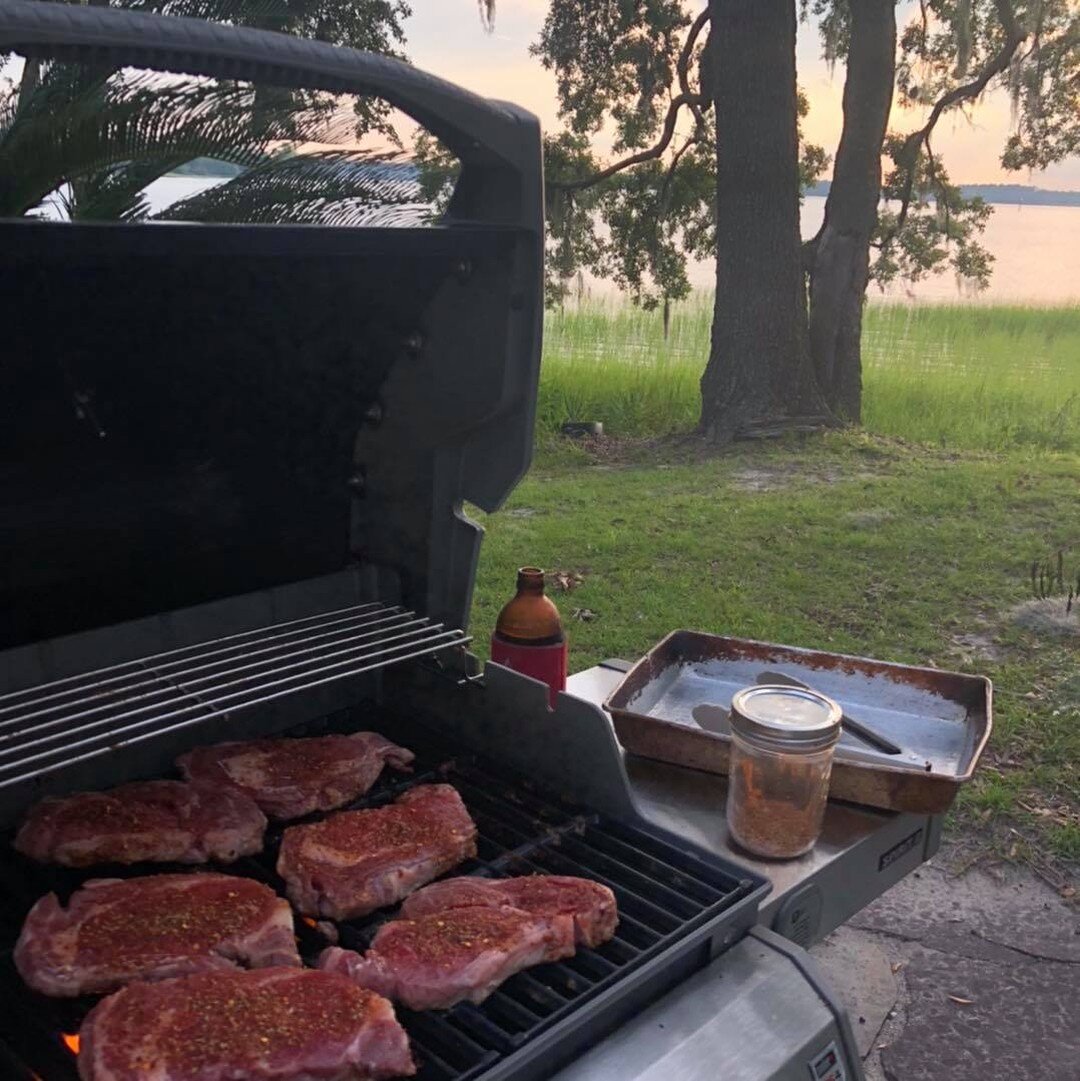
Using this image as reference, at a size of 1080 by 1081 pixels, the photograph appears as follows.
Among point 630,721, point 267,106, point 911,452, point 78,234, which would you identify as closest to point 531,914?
point 630,721

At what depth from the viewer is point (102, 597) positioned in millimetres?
2086

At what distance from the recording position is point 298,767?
2133mm

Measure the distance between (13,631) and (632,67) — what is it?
40.3ft

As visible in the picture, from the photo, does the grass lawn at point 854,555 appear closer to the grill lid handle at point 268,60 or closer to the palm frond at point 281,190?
the palm frond at point 281,190

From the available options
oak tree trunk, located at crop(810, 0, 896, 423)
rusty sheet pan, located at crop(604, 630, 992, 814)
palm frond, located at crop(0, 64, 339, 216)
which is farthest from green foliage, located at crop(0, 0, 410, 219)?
oak tree trunk, located at crop(810, 0, 896, 423)

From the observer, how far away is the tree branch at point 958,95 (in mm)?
11789

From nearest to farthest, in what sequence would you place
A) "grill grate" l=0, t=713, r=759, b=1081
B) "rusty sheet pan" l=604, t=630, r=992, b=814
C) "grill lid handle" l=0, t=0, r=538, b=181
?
"grill lid handle" l=0, t=0, r=538, b=181 → "grill grate" l=0, t=713, r=759, b=1081 → "rusty sheet pan" l=604, t=630, r=992, b=814

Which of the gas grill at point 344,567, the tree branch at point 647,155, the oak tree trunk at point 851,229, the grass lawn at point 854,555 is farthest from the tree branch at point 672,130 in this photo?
the gas grill at point 344,567

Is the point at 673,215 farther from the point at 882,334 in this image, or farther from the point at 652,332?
the point at 882,334

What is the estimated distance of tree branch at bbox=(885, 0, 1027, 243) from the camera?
11.8 meters

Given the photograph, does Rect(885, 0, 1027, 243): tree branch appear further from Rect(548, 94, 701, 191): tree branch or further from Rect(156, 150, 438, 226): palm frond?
Rect(156, 150, 438, 226): palm frond

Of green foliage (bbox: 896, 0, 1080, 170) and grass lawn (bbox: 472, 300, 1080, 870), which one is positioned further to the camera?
green foliage (bbox: 896, 0, 1080, 170)

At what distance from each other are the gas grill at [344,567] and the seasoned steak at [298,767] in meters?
0.06

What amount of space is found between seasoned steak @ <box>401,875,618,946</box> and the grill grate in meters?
0.04
